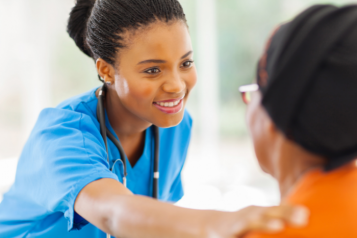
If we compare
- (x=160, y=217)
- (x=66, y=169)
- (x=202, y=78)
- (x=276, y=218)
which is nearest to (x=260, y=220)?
(x=276, y=218)

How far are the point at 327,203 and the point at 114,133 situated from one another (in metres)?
0.85

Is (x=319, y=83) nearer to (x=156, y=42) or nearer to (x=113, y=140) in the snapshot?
(x=156, y=42)

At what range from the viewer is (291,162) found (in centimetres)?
57

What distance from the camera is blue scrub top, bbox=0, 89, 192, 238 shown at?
0.90 m

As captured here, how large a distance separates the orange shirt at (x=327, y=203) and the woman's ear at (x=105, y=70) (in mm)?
791

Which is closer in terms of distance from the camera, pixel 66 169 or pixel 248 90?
pixel 248 90

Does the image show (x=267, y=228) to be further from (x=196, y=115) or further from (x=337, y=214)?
(x=196, y=115)

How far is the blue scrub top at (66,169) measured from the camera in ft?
2.95

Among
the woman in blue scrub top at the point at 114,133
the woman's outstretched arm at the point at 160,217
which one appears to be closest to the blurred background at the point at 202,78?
the woman in blue scrub top at the point at 114,133

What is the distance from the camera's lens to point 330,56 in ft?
1.63

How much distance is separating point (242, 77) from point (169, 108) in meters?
2.51

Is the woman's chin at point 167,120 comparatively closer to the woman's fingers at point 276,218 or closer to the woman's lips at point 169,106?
the woman's lips at point 169,106

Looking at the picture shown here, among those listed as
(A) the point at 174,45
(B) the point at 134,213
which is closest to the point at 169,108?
(A) the point at 174,45

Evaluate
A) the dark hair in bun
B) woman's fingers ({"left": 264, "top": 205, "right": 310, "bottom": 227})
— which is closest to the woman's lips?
the dark hair in bun
